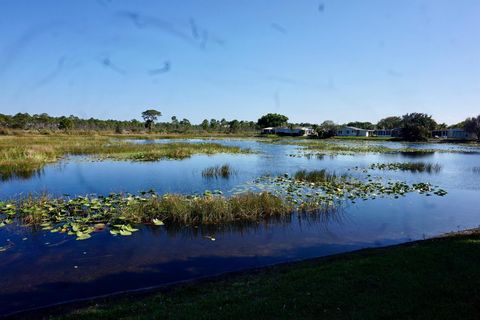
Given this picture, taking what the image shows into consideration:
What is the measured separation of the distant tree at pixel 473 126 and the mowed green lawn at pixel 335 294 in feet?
345

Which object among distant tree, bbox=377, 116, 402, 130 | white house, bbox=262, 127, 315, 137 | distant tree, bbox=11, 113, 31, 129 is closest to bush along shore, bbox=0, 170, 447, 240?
distant tree, bbox=11, 113, 31, 129

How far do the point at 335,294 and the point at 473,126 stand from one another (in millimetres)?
110703

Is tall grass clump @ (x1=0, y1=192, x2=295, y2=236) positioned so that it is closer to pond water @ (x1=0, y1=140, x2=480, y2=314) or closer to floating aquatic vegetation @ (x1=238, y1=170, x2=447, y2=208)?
pond water @ (x1=0, y1=140, x2=480, y2=314)

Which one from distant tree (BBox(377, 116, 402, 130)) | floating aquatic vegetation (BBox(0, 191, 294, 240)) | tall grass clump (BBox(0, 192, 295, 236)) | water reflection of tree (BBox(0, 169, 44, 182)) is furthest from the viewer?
distant tree (BBox(377, 116, 402, 130))

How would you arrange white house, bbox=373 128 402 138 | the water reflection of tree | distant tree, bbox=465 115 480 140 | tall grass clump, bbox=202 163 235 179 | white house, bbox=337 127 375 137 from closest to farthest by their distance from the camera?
the water reflection of tree < tall grass clump, bbox=202 163 235 179 < distant tree, bbox=465 115 480 140 < white house, bbox=337 127 375 137 < white house, bbox=373 128 402 138

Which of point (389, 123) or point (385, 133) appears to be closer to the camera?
point (385, 133)

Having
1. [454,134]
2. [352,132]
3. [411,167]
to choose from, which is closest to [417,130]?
[454,134]

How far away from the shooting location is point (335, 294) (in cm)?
691

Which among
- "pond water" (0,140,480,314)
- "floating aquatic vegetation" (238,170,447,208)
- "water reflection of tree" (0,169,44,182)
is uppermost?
"water reflection of tree" (0,169,44,182)

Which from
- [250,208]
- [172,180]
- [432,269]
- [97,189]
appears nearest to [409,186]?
[250,208]

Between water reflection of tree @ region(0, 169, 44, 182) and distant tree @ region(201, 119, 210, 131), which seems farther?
distant tree @ region(201, 119, 210, 131)

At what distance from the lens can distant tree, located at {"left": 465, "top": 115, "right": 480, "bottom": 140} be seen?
317 feet

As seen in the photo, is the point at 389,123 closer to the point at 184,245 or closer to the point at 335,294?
the point at 184,245

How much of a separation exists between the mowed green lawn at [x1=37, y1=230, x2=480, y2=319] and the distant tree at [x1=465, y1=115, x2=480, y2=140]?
4142 inches
